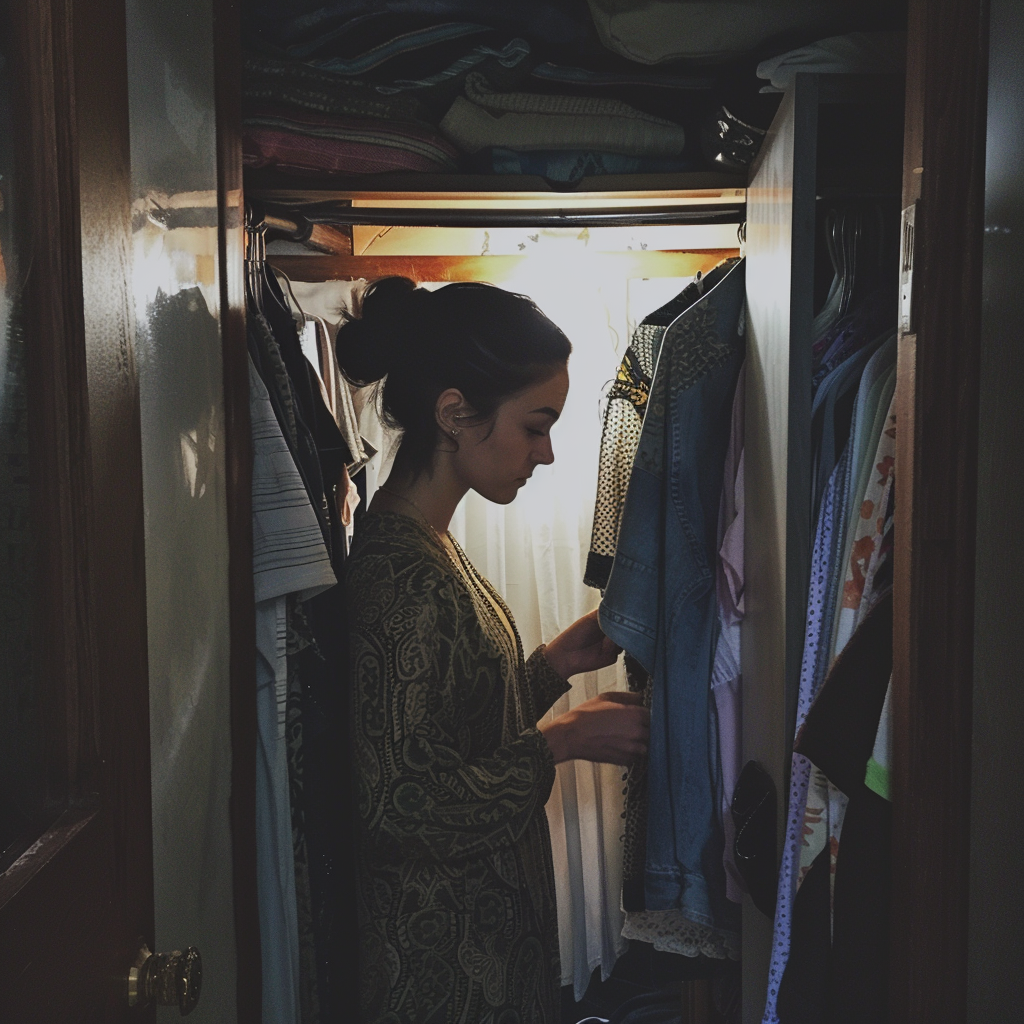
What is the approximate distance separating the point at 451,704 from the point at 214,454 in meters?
0.45

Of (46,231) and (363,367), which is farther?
(363,367)

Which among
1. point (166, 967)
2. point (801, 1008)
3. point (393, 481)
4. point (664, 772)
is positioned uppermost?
point (393, 481)

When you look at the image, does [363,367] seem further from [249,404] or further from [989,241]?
[989,241]

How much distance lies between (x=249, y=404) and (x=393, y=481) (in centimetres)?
30

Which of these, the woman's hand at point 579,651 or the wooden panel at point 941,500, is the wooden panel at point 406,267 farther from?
the wooden panel at point 941,500

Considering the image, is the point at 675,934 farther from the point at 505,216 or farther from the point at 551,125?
the point at 551,125

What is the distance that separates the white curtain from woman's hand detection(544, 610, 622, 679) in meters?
0.22

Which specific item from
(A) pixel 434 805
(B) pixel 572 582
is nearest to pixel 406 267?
(B) pixel 572 582

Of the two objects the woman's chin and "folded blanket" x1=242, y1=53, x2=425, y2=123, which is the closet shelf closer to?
"folded blanket" x1=242, y1=53, x2=425, y2=123

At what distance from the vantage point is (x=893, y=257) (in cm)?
127

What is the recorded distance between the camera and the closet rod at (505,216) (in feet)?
4.93

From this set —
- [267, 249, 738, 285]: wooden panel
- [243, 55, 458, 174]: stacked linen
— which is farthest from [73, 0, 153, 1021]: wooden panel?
[267, 249, 738, 285]: wooden panel

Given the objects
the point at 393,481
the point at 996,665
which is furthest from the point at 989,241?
the point at 393,481

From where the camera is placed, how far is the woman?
49.6 inches
